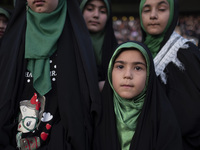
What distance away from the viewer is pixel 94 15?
8.55 feet

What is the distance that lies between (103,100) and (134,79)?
354 millimetres

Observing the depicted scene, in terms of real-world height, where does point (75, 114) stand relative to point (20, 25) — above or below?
below

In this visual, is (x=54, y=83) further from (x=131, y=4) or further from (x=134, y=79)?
(x=131, y=4)

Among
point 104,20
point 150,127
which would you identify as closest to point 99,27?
point 104,20

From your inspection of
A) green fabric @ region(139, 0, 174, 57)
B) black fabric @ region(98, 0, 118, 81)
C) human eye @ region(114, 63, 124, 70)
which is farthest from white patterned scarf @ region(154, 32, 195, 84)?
black fabric @ region(98, 0, 118, 81)

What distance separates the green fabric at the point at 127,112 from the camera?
1.90 m

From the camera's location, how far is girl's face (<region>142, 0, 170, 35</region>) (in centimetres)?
231

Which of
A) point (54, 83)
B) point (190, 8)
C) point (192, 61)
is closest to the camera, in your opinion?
point (54, 83)

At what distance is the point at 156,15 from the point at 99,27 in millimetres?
678

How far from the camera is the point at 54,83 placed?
1.95 m

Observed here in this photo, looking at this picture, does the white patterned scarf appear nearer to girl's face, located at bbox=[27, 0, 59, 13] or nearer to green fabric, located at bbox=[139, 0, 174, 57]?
green fabric, located at bbox=[139, 0, 174, 57]

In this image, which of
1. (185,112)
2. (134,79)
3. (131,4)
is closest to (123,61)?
(134,79)

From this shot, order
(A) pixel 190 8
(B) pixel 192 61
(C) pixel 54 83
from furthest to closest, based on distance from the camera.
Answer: (A) pixel 190 8, (B) pixel 192 61, (C) pixel 54 83

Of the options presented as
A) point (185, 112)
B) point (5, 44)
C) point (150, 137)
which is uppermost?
point (5, 44)
